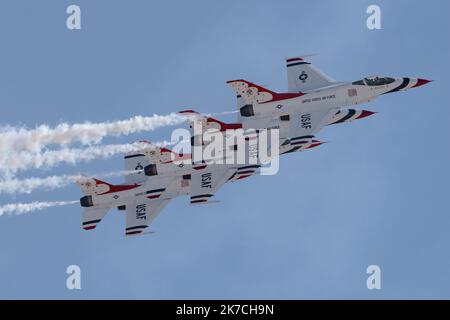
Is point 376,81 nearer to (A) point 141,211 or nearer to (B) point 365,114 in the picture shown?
(B) point 365,114

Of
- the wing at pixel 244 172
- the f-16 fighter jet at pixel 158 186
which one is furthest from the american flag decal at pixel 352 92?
the wing at pixel 244 172

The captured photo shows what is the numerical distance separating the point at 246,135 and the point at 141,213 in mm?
10676

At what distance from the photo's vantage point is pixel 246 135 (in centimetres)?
7156

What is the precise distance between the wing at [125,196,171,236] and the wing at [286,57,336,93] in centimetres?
1362

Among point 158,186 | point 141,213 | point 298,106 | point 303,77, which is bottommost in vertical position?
point 141,213

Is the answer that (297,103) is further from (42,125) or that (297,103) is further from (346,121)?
(42,125)

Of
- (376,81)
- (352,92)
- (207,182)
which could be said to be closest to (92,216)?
(207,182)

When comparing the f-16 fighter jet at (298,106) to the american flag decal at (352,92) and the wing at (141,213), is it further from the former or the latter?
the wing at (141,213)

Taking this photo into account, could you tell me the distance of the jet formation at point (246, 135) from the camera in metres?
71.4

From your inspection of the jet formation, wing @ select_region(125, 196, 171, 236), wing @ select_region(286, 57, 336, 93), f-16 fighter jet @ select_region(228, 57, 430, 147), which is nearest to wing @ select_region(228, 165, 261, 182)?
the jet formation

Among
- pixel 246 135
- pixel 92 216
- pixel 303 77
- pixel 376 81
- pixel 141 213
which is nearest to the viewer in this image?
pixel 246 135

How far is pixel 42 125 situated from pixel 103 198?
753cm

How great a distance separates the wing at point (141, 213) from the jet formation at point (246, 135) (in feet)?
0.26

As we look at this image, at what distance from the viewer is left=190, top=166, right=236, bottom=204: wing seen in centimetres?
7123
